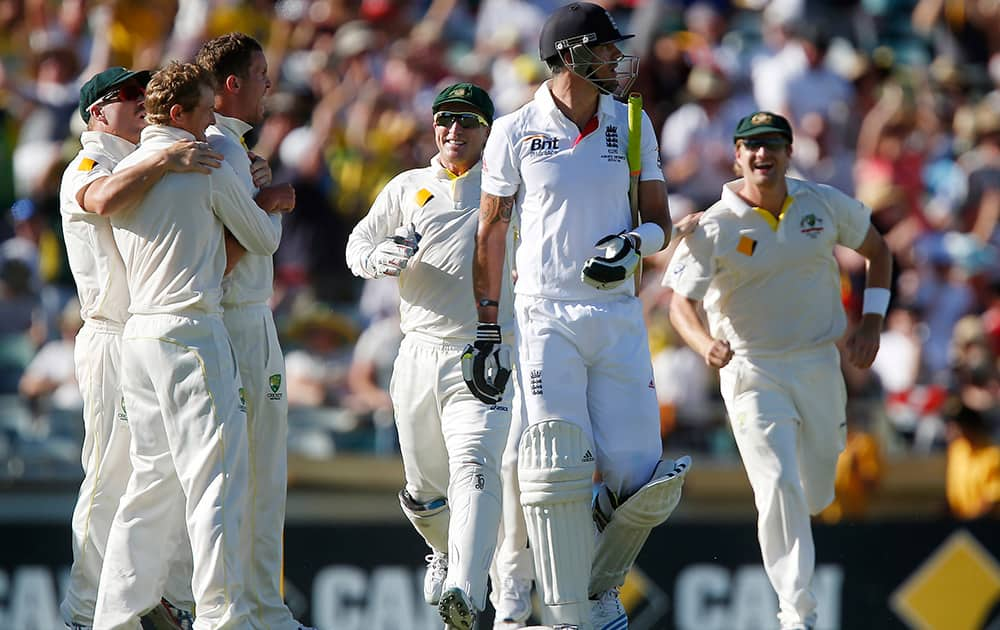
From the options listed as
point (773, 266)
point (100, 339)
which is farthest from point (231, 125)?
Result: point (773, 266)

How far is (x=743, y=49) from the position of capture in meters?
14.3

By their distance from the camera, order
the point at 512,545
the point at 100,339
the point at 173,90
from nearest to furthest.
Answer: the point at 173,90 < the point at 100,339 < the point at 512,545

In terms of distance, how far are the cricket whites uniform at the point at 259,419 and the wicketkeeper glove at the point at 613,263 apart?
1511mm

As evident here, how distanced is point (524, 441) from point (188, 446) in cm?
131

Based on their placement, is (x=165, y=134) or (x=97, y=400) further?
(x=97, y=400)

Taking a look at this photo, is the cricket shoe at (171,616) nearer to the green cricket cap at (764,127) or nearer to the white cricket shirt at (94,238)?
the white cricket shirt at (94,238)

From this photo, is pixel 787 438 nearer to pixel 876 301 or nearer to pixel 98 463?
pixel 876 301

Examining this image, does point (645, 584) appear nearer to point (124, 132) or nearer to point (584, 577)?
point (584, 577)

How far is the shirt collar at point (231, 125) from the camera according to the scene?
7039 millimetres

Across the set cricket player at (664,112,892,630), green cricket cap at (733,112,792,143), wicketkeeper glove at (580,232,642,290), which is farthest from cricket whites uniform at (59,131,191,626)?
green cricket cap at (733,112,792,143)

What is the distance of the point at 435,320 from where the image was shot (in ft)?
25.3

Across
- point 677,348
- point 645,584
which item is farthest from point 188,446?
point 677,348

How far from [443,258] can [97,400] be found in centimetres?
171

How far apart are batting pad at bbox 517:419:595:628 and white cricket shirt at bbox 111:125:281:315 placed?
143 centimetres
